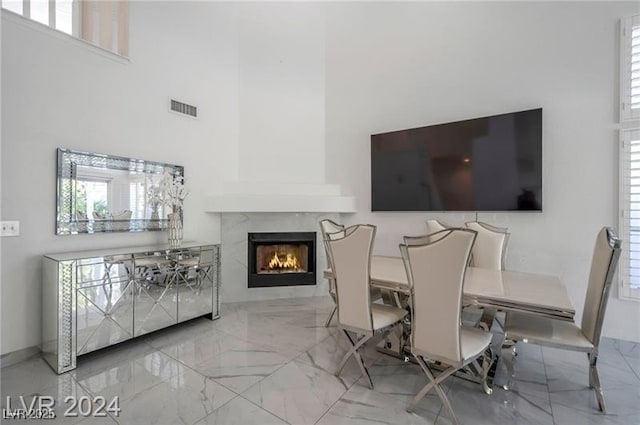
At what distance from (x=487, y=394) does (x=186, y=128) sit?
3.99 meters

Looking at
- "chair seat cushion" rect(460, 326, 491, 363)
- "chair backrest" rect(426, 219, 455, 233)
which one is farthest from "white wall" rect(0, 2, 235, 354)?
"chair seat cushion" rect(460, 326, 491, 363)

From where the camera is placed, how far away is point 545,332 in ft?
6.23

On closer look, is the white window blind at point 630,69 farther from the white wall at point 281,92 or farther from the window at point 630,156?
the white wall at point 281,92

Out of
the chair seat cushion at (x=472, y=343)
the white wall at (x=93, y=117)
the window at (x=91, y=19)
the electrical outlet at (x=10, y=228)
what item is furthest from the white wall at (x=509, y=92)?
the electrical outlet at (x=10, y=228)

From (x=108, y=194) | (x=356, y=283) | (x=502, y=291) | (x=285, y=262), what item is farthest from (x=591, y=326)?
(x=108, y=194)

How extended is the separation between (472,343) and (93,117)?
3702 millimetres

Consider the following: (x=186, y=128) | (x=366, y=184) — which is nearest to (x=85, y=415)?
(x=186, y=128)

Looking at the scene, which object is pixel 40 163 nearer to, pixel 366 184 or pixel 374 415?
pixel 374 415

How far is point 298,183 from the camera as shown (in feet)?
14.0

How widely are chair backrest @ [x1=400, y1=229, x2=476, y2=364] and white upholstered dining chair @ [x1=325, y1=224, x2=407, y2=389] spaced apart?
0.33 m

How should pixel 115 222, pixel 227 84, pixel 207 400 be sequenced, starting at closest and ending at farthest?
pixel 207 400 → pixel 115 222 → pixel 227 84

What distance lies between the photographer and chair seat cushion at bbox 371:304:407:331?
206cm

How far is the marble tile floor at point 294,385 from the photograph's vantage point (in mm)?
1712

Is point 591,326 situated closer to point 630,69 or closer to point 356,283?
point 356,283
